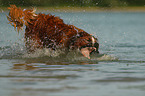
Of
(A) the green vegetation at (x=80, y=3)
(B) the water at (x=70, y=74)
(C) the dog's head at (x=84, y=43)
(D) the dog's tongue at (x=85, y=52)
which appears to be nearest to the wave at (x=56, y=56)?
(B) the water at (x=70, y=74)

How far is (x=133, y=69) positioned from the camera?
390 inches

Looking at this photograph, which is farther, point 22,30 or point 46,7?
point 46,7

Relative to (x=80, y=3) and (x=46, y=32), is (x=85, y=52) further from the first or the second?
(x=80, y=3)

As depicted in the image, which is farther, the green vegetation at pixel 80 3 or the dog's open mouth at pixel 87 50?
the green vegetation at pixel 80 3

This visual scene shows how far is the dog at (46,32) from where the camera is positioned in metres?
10.7

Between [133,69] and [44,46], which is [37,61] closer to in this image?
[44,46]

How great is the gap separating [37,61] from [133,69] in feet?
9.72

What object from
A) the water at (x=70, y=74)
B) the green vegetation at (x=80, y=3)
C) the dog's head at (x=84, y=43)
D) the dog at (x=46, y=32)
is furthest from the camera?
the green vegetation at (x=80, y=3)

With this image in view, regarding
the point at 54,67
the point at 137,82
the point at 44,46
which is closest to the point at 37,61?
the point at 44,46

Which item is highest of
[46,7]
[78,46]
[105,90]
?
[46,7]

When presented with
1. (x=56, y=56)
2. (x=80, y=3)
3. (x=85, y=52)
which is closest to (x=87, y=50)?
(x=85, y=52)

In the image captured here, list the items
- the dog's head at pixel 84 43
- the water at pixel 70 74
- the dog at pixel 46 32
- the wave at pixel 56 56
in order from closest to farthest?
1. the water at pixel 70 74
2. the dog's head at pixel 84 43
3. the dog at pixel 46 32
4. the wave at pixel 56 56

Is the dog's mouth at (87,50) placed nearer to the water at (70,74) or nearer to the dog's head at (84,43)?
the dog's head at (84,43)

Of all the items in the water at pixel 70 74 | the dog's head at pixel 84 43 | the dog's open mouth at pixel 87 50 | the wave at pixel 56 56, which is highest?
the dog's head at pixel 84 43
